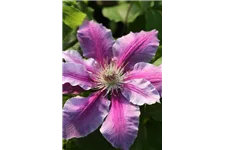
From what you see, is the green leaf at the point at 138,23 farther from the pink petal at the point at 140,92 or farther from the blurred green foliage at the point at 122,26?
the pink petal at the point at 140,92

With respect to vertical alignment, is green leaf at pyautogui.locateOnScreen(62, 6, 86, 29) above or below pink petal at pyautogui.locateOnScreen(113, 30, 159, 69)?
above

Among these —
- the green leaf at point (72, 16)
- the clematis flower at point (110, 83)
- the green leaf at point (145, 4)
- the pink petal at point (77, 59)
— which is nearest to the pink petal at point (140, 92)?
the clematis flower at point (110, 83)

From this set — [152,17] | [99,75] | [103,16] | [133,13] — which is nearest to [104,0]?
[103,16]

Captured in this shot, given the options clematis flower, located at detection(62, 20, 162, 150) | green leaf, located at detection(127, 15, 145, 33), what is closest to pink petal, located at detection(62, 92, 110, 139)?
clematis flower, located at detection(62, 20, 162, 150)

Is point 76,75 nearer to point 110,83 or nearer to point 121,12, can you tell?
point 110,83

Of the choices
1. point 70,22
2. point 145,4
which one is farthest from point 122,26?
point 70,22

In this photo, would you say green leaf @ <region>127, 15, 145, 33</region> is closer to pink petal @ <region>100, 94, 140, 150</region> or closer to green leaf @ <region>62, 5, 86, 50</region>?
green leaf @ <region>62, 5, 86, 50</region>
